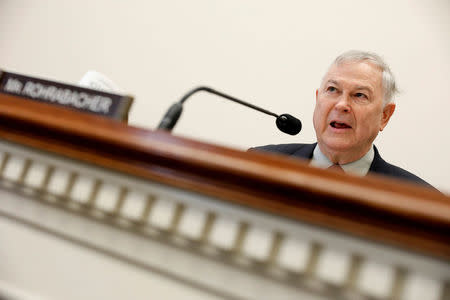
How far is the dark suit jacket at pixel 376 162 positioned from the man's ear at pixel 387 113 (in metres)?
0.11

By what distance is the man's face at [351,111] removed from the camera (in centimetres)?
117

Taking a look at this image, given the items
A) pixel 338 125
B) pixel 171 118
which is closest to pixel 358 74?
pixel 338 125

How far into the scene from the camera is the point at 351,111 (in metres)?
1.20

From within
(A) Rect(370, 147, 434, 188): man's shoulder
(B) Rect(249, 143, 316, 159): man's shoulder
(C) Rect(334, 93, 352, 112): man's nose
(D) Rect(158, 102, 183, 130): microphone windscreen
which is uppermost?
(C) Rect(334, 93, 352, 112): man's nose

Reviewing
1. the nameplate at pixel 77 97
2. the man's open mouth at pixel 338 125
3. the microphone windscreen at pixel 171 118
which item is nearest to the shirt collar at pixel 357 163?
the man's open mouth at pixel 338 125

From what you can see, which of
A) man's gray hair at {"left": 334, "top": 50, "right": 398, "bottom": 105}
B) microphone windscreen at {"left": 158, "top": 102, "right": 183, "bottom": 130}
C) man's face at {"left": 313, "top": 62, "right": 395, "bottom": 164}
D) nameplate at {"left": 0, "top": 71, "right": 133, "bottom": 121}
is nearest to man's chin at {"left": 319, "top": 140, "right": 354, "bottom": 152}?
man's face at {"left": 313, "top": 62, "right": 395, "bottom": 164}

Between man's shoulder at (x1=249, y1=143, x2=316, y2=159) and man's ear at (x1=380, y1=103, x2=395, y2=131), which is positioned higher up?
man's ear at (x1=380, y1=103, x2=395, y2=131)

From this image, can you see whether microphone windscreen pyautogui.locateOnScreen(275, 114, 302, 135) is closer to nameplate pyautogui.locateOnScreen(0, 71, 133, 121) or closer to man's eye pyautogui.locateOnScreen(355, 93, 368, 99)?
nameplate pyautogui.locateOnScreen(0, 71, 133, 121)

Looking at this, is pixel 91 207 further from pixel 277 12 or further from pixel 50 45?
Answer: pixel 50 45

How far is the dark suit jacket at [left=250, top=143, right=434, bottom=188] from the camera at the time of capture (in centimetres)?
108

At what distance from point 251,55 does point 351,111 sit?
1.77 feet

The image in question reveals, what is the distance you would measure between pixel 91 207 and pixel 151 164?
85 mm

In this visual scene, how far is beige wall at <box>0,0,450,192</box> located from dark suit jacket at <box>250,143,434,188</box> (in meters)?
0.20

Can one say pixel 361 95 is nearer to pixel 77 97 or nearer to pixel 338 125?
pixel 338 125
